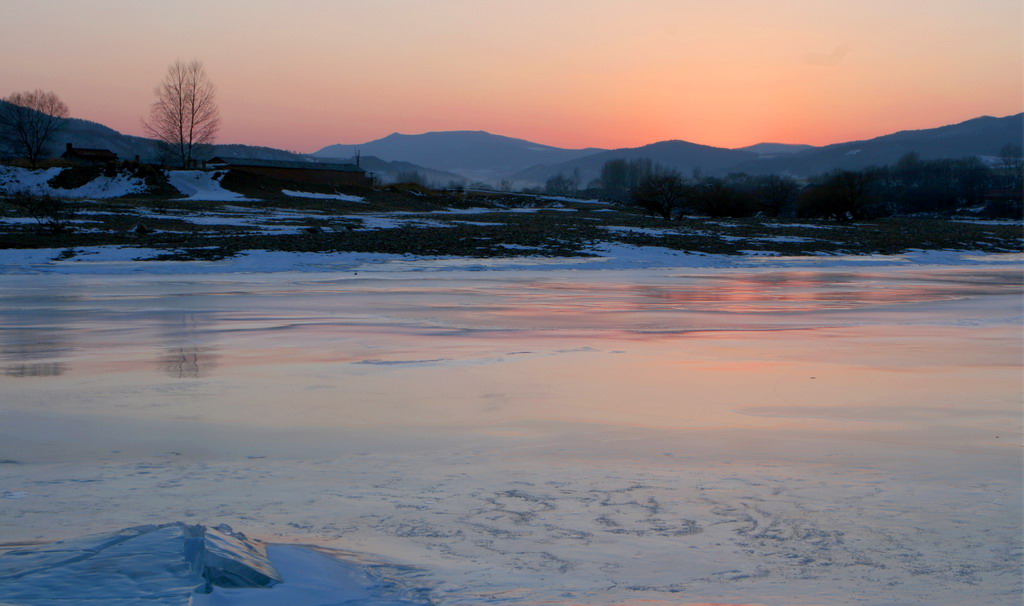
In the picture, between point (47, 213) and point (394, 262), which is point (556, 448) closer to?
point (394, 262)

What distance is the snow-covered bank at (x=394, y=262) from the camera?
71.7ft

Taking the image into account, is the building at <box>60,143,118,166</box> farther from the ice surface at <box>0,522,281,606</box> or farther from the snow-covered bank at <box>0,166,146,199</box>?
the ice surface at <box>0,522,281,606</box>

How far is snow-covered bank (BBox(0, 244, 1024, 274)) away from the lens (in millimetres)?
21844

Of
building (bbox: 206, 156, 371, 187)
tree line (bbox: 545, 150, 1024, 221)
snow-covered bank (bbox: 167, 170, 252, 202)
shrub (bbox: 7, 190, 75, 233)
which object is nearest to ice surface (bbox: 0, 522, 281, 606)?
shrub (bbox: 7, 190, 75, 233)

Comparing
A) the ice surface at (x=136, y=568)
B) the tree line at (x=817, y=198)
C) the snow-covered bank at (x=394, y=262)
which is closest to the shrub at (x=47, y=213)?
the snow-covered bank at (x=394, y=262)

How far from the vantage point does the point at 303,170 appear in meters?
77.2

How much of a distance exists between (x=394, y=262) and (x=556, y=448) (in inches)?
746

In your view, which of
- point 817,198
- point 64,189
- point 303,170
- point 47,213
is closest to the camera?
point 47,213

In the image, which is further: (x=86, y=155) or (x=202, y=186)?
(x=86, y=155)

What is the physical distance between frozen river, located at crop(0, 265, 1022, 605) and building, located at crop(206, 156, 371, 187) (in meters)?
66.8

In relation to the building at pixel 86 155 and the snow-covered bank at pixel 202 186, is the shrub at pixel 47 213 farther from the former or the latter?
the building at pixel 86 155

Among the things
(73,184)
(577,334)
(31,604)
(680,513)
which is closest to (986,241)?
(577,334)

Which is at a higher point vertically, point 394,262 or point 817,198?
point 817,198

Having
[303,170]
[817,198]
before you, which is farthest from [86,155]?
[817,198]
